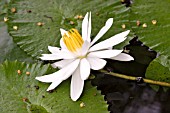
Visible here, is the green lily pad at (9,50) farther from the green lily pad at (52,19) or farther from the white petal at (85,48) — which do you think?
the white petal at (85,48)

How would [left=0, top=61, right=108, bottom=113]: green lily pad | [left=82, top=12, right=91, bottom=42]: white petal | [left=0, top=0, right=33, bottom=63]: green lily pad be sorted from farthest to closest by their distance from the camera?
1. [left=0, top=0, right=33, bottom=63]: green lily pad
2. [left=82, top=12, right=91, bottom=42]: white petal
3. [left=0, top=61, right=108, bottom=113]: green lily pad

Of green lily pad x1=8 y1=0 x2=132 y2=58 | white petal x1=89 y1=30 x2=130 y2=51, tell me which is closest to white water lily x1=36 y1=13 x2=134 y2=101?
white petal x1=89 y1=30 x2=130 y2=51

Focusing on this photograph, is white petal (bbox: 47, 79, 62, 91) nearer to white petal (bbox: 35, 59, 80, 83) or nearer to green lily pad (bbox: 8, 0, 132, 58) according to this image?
white petal (bbox: 35, 59, 80, 83)

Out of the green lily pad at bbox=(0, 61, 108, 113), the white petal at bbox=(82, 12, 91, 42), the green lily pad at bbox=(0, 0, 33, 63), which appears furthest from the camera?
the green lily pad at bbox=(0, 0, 33, 63)

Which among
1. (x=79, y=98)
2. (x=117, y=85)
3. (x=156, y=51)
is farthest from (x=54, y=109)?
(x=156, y=51)

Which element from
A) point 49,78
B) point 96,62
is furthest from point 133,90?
point 49,78

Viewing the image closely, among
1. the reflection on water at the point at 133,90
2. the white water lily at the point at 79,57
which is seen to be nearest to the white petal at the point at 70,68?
the white water lily at the point at 79,57
